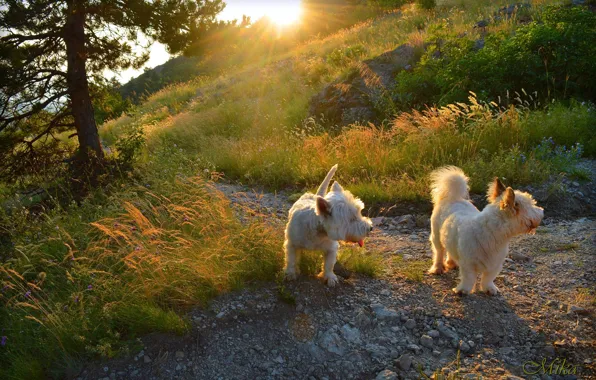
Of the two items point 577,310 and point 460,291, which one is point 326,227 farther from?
point 577,310

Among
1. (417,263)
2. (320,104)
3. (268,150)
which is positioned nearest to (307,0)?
(320,104)

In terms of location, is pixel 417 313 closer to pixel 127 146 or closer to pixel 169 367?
pixel 169 367

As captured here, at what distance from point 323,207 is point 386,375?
5.03ft

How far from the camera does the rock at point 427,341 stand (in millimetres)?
3549

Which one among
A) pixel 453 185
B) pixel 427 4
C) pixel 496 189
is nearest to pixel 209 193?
pixel 453 185

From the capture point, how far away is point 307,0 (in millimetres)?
43750

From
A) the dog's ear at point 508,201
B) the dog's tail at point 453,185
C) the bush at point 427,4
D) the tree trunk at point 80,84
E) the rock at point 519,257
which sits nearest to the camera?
the dog's ear at point 508,201

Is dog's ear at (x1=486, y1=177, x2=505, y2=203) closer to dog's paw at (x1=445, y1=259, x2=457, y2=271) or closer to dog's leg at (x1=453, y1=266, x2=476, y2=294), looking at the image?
dog's leg at (x1=453, y1=266, x2=476, y2=294)

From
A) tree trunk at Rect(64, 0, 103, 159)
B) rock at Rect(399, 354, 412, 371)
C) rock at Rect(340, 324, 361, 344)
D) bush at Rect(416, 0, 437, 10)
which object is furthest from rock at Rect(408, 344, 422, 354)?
bush at Rect(416, 0, 437, 10)

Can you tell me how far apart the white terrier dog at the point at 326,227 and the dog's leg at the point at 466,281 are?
1.19m

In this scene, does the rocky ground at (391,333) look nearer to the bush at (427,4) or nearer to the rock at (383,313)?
the rock at (383,313)

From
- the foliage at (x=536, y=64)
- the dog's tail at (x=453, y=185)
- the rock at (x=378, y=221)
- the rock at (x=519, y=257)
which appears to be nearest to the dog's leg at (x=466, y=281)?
the dog's tail at (x=453, y=185)

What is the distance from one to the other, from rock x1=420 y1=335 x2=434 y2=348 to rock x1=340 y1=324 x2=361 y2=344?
1.88 ft

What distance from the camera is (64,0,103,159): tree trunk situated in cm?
766
